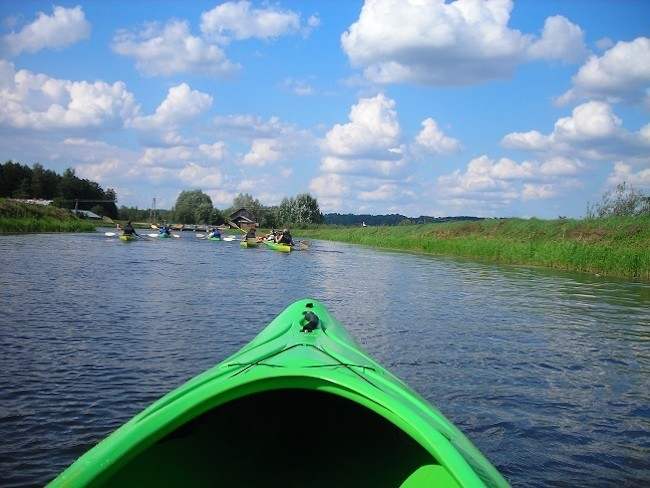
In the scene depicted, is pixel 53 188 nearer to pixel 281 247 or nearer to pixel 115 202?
pixel 115 202

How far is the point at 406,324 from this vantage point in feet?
36.8

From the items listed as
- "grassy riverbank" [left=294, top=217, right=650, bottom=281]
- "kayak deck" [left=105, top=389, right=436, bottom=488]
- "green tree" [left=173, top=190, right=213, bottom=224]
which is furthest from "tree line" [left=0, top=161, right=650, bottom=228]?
"kayak deck" [left=105, top=389, right=436, bottom=488]

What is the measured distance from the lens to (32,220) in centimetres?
4356

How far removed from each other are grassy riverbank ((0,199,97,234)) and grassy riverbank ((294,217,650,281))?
26313 millimetres

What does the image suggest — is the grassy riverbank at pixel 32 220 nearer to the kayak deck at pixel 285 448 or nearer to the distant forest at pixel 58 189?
the distant forest at pixel 58 189

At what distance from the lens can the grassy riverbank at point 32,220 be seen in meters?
39.2

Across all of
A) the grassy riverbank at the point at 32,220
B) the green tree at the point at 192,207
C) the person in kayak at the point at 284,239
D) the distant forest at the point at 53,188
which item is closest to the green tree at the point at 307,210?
the green tree at the point at 192,207

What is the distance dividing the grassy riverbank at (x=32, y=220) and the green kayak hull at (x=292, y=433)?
37895 mm

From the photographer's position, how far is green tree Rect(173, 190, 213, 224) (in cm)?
10606

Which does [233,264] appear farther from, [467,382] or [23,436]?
[23,436]

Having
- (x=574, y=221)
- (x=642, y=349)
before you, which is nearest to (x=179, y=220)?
(x=574, y=221)

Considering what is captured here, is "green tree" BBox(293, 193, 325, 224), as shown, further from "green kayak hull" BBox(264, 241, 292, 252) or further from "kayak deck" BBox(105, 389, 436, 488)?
"kayak deck" BBox(105, 389, 436, 488)

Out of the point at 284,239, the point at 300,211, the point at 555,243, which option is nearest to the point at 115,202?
the point at 300,211

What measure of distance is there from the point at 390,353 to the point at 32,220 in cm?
4163
